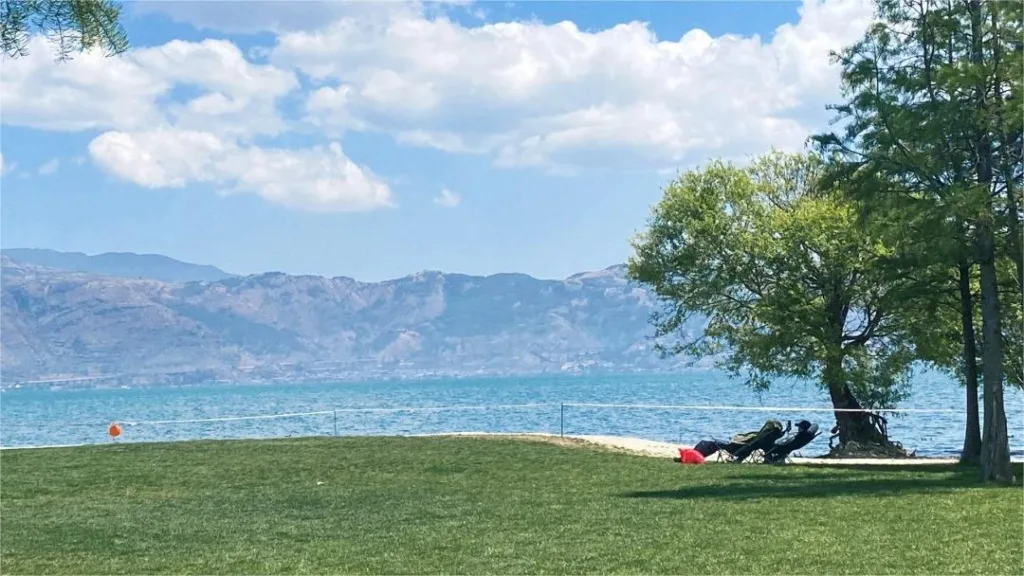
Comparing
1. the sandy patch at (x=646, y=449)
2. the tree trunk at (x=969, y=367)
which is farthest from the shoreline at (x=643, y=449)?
the tree trunk at (x=969, y=367)

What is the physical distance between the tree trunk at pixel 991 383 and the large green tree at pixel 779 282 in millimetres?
7739

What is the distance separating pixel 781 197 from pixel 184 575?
70.8ft

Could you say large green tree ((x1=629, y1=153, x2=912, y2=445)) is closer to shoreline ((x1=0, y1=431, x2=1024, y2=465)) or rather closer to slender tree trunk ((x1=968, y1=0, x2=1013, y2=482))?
shoreline ((x1=0, y1=431, x2=1024, y2=465))

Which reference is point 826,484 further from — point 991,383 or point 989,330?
point 989,330

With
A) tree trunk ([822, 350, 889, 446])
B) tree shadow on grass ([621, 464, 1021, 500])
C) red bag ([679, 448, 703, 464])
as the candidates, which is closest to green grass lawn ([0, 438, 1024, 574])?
tree shadow on grass ([621, 464, 1021, 500])

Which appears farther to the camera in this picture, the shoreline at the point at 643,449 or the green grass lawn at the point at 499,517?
the shoreline at the point at 643,449

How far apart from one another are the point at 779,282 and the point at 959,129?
36.2ft

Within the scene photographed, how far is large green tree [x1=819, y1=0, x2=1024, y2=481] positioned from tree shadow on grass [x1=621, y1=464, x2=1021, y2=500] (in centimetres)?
103

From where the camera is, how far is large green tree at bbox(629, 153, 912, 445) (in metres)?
25.4

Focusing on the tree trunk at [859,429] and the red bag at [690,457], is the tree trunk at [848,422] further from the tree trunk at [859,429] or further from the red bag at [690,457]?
the red bag at [690,457]

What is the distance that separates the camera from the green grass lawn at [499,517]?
10.0 metres

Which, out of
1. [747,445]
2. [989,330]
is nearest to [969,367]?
[989,330]

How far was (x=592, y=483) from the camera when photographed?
16.4 meters

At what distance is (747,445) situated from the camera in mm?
21062
